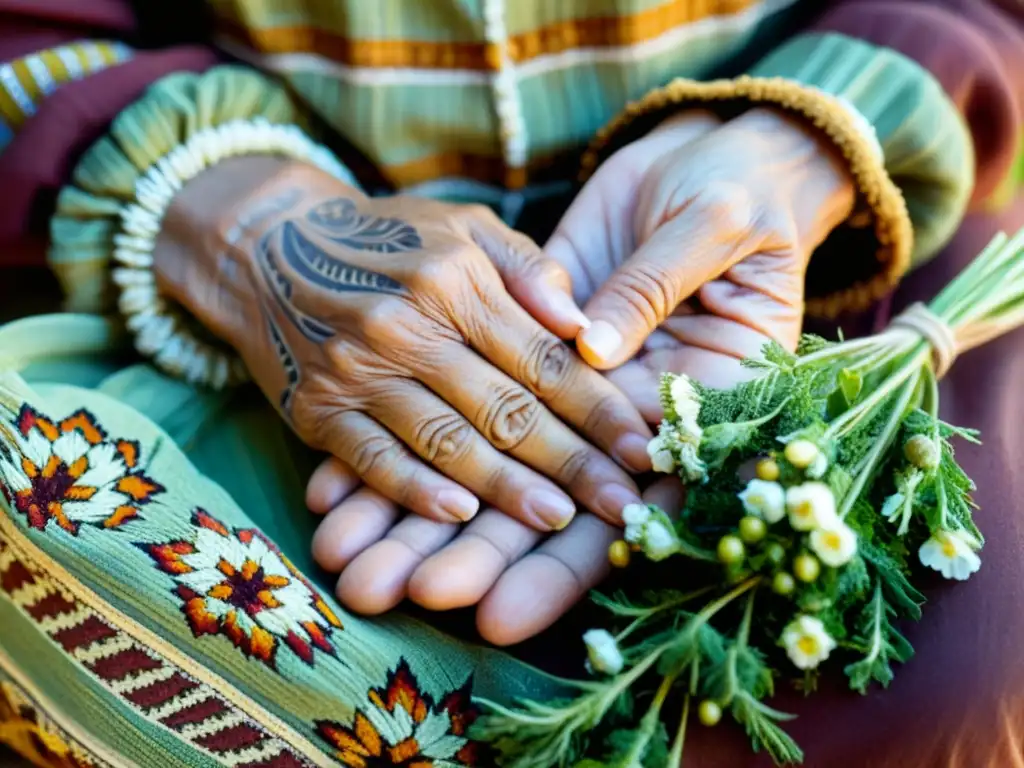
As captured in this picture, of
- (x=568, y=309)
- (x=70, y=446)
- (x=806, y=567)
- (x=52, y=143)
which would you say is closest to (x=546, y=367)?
(x=568, y=309)

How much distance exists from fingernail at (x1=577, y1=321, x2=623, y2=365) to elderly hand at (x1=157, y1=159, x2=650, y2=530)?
2cm

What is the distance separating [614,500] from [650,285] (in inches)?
6.5

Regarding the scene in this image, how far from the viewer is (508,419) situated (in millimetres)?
677

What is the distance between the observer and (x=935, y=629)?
1.90ft

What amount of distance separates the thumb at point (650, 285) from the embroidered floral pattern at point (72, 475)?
0.35m

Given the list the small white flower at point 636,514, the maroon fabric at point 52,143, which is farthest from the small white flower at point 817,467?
the maroon fabric at point 52,143

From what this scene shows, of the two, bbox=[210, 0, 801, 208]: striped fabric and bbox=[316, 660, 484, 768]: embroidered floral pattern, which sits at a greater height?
bbox=[210, 0, 801, 208]: striped fabric

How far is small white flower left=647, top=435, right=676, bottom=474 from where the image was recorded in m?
0.58

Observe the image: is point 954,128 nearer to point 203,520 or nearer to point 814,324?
point 814,324

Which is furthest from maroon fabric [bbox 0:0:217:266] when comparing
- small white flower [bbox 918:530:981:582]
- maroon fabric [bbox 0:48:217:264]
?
small white flower [bbox 918:530:981:582]

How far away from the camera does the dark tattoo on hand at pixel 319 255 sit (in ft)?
2.40

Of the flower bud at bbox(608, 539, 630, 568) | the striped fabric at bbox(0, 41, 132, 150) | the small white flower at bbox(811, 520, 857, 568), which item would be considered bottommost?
the flower bud at bbox(608, 539, 630, 568)

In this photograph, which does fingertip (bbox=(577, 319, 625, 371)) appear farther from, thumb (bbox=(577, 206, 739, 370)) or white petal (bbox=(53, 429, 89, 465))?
white petal (bbox=(53, 429, 89, 465))

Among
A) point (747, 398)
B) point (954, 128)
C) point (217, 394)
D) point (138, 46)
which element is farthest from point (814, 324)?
point (138, 46)
